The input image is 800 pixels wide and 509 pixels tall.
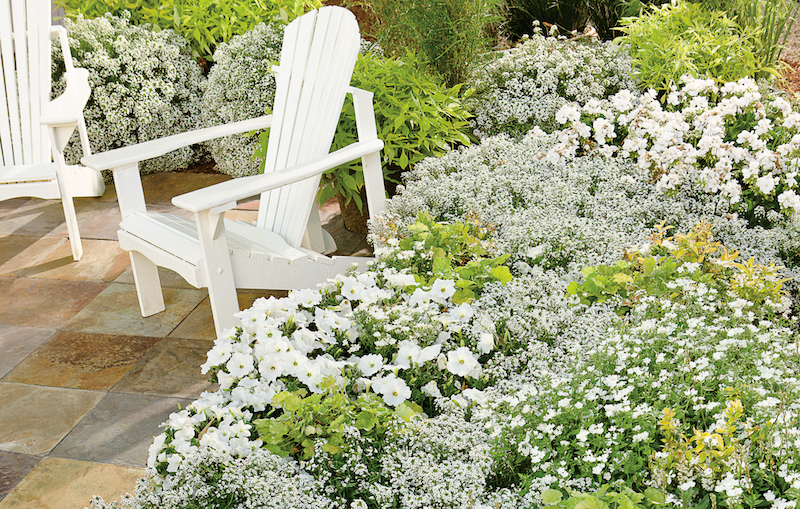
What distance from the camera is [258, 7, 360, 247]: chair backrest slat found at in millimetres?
2771

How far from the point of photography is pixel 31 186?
3248mm

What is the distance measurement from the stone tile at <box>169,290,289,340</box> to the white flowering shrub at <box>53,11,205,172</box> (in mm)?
1834

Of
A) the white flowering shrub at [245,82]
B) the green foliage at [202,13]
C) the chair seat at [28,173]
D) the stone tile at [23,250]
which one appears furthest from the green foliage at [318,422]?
the green foliage at [202,13]

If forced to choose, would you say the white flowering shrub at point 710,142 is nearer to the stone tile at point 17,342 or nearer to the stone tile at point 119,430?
the stone tile at point 119,430

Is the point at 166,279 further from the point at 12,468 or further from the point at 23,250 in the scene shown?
the point at 12,468

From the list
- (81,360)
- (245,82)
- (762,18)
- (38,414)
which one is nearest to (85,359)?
(81,360)

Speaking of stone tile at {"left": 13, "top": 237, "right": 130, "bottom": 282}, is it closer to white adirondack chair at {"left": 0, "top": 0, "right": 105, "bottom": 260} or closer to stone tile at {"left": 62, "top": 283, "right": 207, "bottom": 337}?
white adirondack chair at {"left": 0, "top": 0, "right": 105, "bottom": 260}

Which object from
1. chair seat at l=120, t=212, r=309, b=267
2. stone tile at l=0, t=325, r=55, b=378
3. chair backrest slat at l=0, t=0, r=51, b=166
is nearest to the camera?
chair seat at l=120, t=212, r=309, b=267

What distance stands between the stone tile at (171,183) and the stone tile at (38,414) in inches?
75.3

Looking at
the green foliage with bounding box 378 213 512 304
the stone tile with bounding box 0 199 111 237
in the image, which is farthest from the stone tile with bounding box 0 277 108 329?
the green foliage with bounding box 378 213 512 304

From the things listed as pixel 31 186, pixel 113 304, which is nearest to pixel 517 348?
pixel 113 304

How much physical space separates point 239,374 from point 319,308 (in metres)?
0.34

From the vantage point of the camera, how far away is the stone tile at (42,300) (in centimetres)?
304

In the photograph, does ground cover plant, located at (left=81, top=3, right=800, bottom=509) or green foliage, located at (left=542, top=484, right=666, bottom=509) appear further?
ground cover plant, located at (left=81, top=3, right=800, bottom=509)
